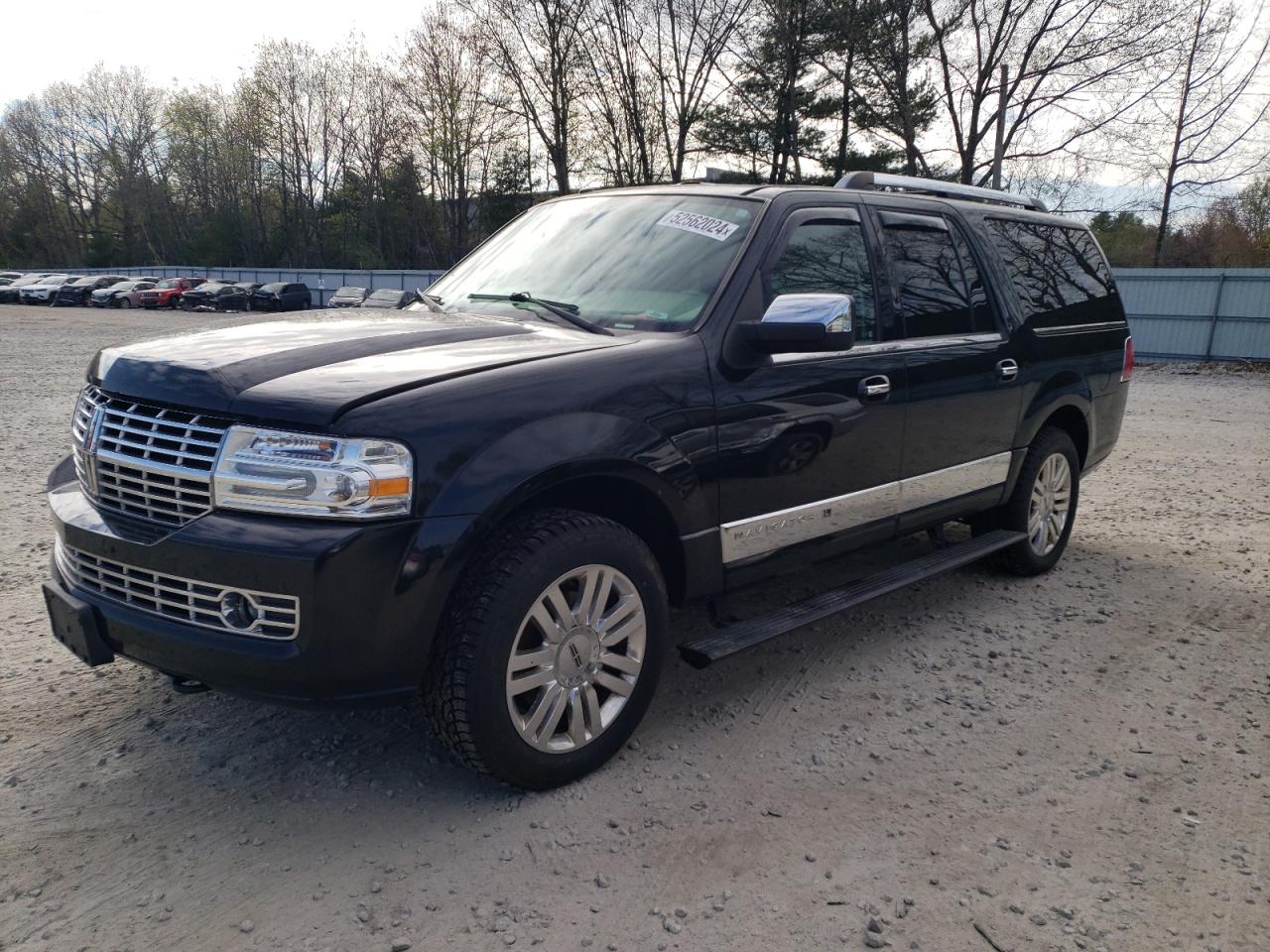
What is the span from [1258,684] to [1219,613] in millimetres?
948

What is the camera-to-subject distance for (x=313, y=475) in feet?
8.22

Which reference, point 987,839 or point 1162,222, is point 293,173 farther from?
point 987,839

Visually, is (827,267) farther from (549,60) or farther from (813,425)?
(549,60)

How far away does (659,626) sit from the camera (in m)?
3.21

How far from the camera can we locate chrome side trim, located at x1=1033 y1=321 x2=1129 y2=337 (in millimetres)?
5082

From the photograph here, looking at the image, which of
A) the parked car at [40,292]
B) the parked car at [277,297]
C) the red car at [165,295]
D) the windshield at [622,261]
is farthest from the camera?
the parked car at [40,292]

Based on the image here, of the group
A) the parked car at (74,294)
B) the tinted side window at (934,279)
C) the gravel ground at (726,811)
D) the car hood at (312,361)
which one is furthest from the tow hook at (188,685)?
the parked car at (74,294)

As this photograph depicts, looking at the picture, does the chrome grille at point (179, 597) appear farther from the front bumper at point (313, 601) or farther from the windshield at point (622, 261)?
the windshield at point (622, 261)

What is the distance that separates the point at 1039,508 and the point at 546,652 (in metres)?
3.53

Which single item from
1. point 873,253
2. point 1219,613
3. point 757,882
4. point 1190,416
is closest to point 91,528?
point 757,882

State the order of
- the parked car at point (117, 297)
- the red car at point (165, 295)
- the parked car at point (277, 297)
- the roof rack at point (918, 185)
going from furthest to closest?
the parked car at point (117, 297) < the red car at point (165, 295) < the parked car at point (277, 297) < the roof rack at point (918, 185)

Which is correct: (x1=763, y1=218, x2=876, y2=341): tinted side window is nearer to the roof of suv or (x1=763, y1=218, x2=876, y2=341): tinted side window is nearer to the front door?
the front door

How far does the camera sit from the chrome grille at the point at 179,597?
98.7 inches

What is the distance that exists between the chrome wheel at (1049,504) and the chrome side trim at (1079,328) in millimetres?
675
